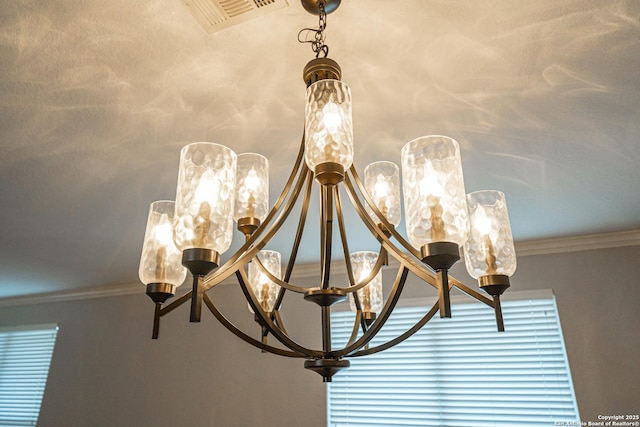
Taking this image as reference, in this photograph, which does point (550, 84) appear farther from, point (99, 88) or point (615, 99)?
point (99, 88)

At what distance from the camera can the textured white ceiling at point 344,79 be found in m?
1.26

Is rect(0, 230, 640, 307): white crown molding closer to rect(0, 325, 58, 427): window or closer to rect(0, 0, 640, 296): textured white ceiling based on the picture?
rect(0, 0, 640, 296): textured white ceiling

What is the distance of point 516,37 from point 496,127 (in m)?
0.49

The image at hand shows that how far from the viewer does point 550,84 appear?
1508 millimetres

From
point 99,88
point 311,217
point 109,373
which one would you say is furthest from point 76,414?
point 99,88

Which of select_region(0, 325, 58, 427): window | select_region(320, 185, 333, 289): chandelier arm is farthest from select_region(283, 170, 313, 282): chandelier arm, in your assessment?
select_region(0, 325, 58, 427): window

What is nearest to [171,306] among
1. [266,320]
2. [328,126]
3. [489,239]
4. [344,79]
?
[266,320]

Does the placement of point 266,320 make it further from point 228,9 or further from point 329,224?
point 228,9

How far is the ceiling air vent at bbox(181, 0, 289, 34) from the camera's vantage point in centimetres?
120

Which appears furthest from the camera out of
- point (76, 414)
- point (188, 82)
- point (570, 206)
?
point (76, 414)

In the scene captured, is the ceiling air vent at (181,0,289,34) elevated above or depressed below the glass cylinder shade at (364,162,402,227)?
above

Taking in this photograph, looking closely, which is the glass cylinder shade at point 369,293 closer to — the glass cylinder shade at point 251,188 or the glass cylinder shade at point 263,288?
the glass cylinder shade at point 263,288

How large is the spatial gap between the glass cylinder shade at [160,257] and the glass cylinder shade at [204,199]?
7.7 inches

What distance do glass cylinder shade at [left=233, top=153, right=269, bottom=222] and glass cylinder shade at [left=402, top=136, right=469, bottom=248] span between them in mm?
450
